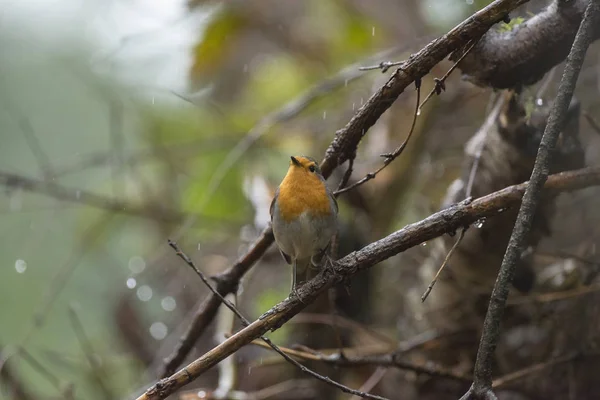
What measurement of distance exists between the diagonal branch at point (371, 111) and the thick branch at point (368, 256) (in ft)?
1.09

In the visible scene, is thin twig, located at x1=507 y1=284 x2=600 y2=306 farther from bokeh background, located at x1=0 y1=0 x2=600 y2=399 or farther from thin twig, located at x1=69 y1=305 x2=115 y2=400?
thin twig, located at x1=69 y1=305 x2=115 y2=400

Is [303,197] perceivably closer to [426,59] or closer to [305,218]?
[305,218]

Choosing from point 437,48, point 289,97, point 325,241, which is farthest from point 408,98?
point 437,48

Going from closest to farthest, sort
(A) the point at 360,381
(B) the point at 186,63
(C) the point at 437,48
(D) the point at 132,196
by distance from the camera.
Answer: (C) the point at 437,48 → (A) the point at 360,381 → (B) the point at 186,63 → (D) the point at 132,196

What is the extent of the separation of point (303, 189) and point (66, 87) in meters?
3.16

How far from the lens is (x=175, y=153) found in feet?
13.6

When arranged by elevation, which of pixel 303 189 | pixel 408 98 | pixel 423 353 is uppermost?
pixel 408 98

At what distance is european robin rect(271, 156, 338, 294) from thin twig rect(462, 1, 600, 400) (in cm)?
75

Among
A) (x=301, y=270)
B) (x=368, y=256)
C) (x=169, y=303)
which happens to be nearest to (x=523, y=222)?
(x=368, y=256)

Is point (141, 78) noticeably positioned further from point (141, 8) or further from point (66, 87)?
point (66, 87)


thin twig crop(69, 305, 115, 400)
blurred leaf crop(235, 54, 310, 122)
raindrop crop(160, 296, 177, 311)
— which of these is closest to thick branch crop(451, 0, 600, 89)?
thin twig crop(69, 305, 115, 400)

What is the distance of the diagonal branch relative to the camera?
4.91 feet

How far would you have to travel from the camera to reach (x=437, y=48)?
60.4 inches

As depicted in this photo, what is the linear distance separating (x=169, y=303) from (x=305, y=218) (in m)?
1.92
